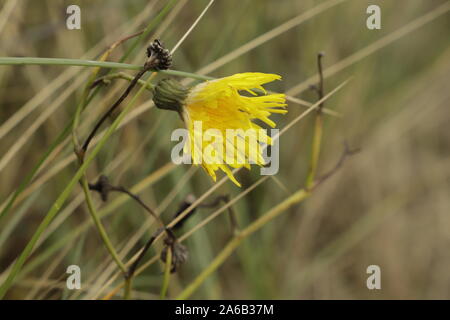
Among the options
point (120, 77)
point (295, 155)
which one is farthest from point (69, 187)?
point (295, 155)

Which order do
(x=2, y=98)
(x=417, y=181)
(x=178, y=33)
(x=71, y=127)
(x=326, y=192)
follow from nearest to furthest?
1. (x=71, y=127)
2. (x=2, y=98)
3. (x=178, y=33)
4. (x=326, y=192)
5. (x=417, y=181)

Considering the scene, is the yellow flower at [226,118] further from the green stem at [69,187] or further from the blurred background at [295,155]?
the blurred background at [295,155]

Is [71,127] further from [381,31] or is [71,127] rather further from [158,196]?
[381,31]

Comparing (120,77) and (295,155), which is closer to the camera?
(120,77)

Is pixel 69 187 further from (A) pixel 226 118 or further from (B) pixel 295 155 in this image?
(B) pixel 295 155
